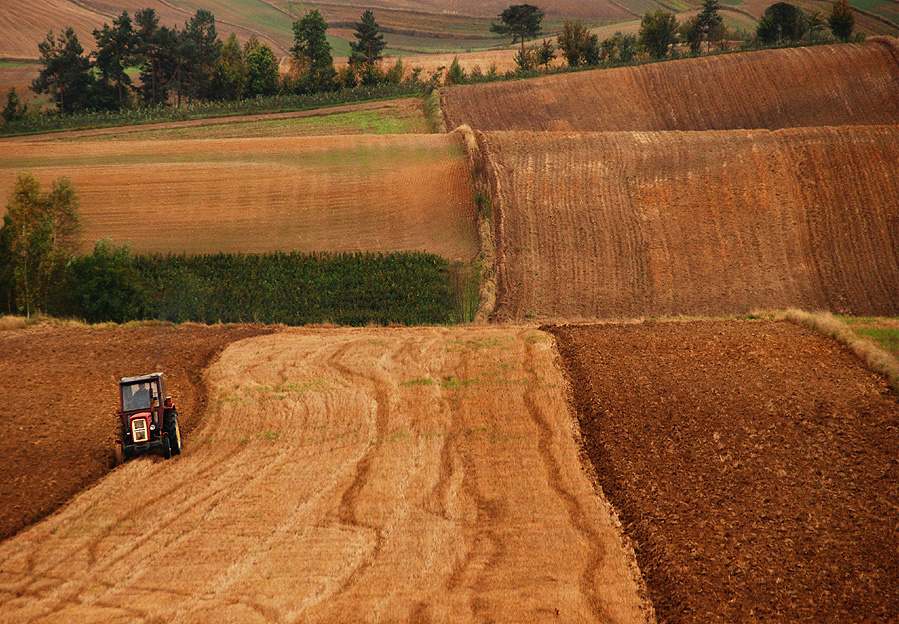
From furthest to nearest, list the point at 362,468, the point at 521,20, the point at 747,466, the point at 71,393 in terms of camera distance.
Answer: the point at 521,20
the point at 71,393
the point at 362,468
the point at 747,466

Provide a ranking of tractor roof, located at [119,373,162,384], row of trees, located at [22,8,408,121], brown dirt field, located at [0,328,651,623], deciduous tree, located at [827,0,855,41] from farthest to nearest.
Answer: row of trees, located at [22,8,408,121]
deciduous tree, located at [827,0,855,41]
tractor roof, located at [119,373,162,384]
brown dirt field, located at [0,328,651,623]

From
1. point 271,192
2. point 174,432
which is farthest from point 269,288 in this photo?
point 174,432

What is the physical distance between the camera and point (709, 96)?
2197 inches

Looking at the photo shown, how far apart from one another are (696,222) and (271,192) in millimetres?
20754

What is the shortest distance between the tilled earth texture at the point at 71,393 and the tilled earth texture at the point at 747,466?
11444 mm

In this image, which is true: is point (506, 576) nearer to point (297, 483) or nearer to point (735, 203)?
point (297, 483)

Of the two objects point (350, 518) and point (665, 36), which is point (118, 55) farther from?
point (350, 518)

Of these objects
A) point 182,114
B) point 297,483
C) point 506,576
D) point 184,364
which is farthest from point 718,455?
point 182,114

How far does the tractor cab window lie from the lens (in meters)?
18.0

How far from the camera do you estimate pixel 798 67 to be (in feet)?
185

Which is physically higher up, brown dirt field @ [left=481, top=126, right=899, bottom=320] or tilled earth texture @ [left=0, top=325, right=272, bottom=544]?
brown dirt field @ [left=481, top=126, right=899, bottom=320]

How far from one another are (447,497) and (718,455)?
6336 millimetres

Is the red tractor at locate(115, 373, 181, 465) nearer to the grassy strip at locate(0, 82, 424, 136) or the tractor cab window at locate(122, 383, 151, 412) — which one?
the tractor cab window at locate(122, 383, 151, 412)

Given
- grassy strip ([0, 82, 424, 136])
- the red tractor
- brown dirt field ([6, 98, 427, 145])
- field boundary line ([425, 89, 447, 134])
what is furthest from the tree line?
the red tractor
